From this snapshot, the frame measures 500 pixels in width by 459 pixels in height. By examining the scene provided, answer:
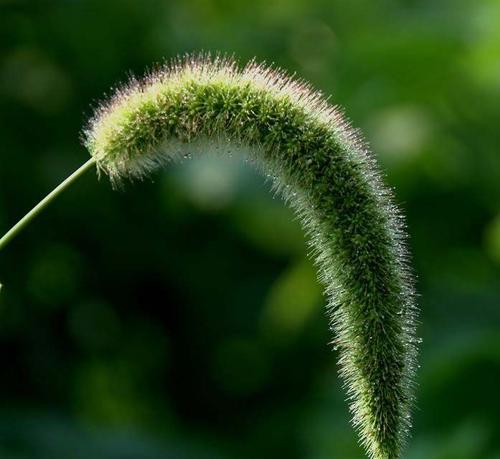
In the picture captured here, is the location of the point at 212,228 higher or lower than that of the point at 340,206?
higher

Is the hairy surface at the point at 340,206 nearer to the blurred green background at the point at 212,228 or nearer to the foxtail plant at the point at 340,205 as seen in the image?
the foxtail plant at the point at 340,205

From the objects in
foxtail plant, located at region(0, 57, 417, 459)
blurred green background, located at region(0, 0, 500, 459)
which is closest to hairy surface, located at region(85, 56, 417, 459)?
foxtail plant, located at region(0, 57, 417, 459)

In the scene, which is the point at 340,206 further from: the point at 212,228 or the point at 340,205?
the point at 212,228

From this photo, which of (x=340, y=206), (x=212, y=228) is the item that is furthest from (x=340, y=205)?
(x=212, y=228)

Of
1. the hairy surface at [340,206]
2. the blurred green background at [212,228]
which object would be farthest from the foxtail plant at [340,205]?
the blurred green background at [212,228]

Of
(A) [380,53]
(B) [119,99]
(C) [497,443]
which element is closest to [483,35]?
(A) [380,53]

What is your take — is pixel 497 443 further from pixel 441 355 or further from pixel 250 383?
pixel 250 383

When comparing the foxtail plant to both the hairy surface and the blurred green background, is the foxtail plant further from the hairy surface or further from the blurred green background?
the blurred green background
